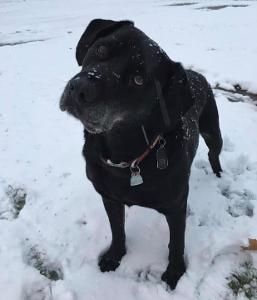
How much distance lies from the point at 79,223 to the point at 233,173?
1.45 meters

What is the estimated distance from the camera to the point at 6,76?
6426 millimetres

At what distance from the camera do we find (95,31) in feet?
7.07

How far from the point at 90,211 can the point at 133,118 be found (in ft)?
4.91

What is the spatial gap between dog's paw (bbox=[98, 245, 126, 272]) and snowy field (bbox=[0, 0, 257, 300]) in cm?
5

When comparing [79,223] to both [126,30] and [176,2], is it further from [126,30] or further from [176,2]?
[176,2]

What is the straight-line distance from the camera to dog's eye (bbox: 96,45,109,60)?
6.43ft

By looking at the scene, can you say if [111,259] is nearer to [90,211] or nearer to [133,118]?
[90,211]

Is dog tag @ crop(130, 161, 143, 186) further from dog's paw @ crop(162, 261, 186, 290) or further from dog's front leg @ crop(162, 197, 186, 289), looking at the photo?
dog's paw @ crop(162, 261, 186, 290)

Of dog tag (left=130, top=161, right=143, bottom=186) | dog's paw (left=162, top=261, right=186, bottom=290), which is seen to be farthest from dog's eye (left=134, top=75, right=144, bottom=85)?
dog's paw (left=162, top=261, right=186, bottom=290)

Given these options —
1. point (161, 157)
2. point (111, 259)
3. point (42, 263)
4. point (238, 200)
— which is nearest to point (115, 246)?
point (111, 259)

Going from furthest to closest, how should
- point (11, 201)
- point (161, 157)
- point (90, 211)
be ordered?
1. point (11, 201)
2. point (90, 211)
3. point (161, 157)

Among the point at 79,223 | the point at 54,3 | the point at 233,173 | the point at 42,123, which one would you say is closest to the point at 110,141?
the point at 79,223

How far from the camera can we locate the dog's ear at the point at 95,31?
2.11 meters

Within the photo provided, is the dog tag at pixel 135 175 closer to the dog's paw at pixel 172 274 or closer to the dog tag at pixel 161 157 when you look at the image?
the dog tag at pixel 161 157
